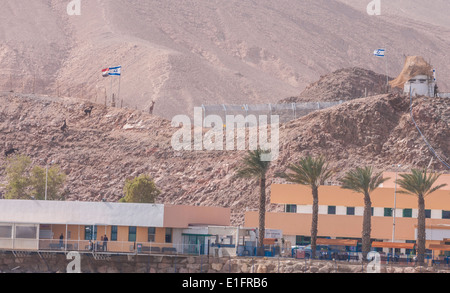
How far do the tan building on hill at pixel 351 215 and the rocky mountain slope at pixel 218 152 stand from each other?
11135 mm

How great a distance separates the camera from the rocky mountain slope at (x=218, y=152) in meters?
108

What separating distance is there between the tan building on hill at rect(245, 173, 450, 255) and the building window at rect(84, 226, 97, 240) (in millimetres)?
19863

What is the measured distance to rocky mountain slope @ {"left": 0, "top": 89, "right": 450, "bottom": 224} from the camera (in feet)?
353

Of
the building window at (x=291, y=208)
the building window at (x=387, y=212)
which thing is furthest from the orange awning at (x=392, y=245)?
the building window at (x=291, y=208)

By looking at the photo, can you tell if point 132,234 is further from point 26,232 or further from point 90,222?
point 26,232

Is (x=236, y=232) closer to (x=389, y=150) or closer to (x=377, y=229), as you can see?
(x=377, y=229)

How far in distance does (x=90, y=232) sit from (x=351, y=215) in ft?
85.6

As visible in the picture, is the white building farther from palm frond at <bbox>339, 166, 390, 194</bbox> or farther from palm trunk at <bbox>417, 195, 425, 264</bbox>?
palm trunk at <bbox>417, 195, 425, 264</bbox>

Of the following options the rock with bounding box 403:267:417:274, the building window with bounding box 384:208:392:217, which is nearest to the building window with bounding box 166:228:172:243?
the rock with bounding box 403:267:417:274

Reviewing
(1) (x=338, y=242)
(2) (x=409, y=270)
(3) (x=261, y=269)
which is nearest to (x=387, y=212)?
(1) (x=338, y=242)

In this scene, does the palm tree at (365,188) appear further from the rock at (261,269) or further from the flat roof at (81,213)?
the flat roof at (81,213)

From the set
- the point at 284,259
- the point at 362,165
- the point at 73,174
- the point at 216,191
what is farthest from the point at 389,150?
the point at 284,259

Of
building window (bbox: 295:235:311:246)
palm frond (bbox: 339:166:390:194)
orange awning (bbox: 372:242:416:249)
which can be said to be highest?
palm frond (bbox: 339:166:390:194)

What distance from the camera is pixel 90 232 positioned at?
6731 cm
